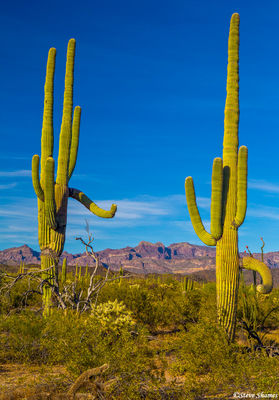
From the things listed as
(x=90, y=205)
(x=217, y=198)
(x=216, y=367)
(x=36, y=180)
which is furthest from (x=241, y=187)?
(x=36, y=180)

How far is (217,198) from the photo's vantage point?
10320 millimetres

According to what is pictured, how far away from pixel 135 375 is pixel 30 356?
12.3 ft

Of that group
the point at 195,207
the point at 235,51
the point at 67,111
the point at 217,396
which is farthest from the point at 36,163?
the point at 217,396

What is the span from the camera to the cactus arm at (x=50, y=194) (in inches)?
509

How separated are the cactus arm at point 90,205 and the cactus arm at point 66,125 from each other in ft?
2.26

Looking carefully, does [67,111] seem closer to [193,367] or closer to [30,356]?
[30,356]

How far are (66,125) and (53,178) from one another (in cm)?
238

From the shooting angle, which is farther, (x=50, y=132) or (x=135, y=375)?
(x=50, y=132)

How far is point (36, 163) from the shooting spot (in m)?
13.8

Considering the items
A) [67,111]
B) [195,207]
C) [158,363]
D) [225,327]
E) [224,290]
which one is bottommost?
[158,363]

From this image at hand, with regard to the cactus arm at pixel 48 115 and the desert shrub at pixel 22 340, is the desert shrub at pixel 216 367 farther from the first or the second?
the cactus arm at pixel 48 115

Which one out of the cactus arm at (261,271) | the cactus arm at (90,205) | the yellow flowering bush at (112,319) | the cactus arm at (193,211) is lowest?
the yellow flowering bush at (112,319)

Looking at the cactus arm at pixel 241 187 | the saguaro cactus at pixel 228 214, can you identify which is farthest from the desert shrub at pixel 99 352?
the cactus arm at pixel 241 187

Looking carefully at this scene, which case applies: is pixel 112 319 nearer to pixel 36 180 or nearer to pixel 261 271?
pixel 261 271
